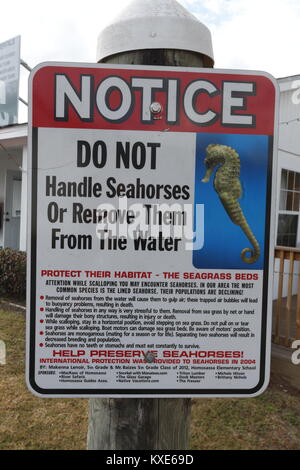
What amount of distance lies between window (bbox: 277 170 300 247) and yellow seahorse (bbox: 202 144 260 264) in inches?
256

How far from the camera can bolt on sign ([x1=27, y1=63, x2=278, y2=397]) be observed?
4.26ft

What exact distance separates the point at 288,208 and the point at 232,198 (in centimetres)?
688

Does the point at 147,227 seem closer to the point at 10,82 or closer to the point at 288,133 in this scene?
the point at 288,133

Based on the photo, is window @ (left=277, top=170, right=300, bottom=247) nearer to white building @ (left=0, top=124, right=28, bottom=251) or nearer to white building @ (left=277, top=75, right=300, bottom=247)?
white building @ (left=277, top=75, right=300, bottom=247)

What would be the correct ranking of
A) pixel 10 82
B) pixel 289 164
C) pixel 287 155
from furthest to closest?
pixel 10 82, pixel 289 164, pixel 287 155

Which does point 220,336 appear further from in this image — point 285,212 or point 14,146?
point 14,146

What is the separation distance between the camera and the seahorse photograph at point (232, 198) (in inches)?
52.0

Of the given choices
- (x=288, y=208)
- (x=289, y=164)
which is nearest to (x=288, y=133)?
A: (x=289, y=164)

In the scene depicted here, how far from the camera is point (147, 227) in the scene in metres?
1.30

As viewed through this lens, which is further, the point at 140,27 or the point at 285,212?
the point at 285,212

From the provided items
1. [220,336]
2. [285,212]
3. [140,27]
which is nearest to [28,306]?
[220,336]

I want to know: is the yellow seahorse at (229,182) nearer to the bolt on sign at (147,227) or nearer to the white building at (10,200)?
the bolt on sign at (147,227)

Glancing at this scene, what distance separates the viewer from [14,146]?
28.8 ft

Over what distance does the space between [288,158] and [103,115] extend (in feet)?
22.4
